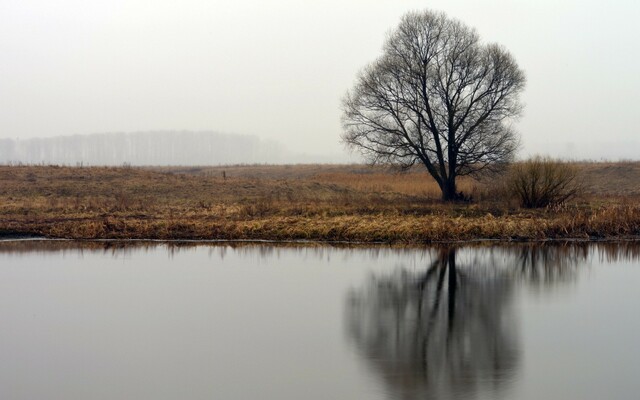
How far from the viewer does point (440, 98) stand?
35.6m

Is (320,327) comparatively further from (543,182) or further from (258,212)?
(543,182)

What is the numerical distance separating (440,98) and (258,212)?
12.1m

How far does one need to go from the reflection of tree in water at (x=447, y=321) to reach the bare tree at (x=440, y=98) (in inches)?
610

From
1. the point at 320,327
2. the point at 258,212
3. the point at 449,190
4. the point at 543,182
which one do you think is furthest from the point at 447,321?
the point at 449,190

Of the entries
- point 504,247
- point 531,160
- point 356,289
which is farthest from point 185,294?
point 531,160

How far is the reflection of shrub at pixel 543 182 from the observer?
3170 centimetres

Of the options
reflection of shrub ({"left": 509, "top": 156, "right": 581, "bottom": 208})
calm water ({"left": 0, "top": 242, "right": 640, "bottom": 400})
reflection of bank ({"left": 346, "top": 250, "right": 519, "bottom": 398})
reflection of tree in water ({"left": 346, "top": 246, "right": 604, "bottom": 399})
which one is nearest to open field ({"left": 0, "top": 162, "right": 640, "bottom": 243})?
reflection of shrub ({"left": 509, "top": 156, "right": 581, "bottom": 208})

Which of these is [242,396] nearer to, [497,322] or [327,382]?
Answer: [327,382]

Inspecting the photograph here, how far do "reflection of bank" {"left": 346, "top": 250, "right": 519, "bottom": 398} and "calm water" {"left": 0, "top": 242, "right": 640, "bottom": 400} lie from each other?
38 millimetres

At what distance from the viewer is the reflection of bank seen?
31.5ft

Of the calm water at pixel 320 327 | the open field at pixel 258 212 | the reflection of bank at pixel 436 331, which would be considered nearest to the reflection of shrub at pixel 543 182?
the open field at pixel 258 212

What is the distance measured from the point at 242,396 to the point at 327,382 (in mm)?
1203

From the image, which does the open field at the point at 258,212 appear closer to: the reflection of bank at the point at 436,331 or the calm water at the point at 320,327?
the calm water at the point at 320,327

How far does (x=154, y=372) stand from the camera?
32.6 ft
